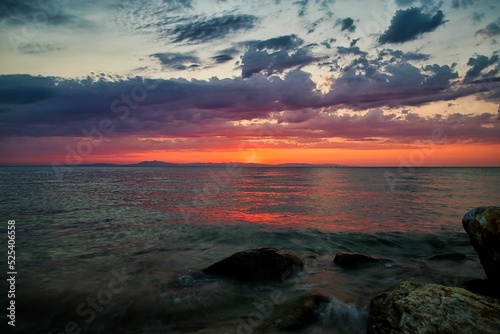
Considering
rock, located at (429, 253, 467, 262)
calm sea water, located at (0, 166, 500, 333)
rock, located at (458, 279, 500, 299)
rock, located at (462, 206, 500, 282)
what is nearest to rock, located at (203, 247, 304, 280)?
calm sea water, located at (0, 166, 500, 333)

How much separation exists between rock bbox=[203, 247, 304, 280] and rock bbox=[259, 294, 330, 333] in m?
2.28

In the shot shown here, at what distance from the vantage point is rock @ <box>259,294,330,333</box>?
6875 millimetres

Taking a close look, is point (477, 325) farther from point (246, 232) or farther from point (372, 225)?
point (372, 225)

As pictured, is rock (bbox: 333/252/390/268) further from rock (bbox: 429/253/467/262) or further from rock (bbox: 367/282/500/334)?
rock (bbox: 367/282/500/334)

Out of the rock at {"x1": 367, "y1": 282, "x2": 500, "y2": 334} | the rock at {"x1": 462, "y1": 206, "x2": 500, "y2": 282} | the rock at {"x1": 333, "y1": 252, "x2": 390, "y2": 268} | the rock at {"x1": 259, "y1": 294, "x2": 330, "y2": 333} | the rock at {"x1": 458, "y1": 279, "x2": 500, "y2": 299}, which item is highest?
the rock at {"x1": 462, "y1": 206, "x2": 500, "y2": 282}

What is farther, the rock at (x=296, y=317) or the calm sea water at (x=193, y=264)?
the calm sea water at (x=193, y=264)

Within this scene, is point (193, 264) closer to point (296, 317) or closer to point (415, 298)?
point (296, 317)

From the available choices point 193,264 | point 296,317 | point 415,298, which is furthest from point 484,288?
point 193,264

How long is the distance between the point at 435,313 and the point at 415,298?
1.30 ft

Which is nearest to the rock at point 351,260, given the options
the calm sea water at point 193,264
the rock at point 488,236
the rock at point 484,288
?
the calm sea water at point 193,264

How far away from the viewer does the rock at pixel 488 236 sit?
6.70 m

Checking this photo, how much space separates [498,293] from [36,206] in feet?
107

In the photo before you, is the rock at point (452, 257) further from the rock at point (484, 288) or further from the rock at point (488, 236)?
the rock at point (488, 236)

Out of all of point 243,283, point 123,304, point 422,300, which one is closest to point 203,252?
point 243,283
